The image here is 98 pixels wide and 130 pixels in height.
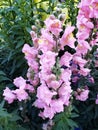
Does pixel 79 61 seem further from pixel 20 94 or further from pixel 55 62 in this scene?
pixel 20 94

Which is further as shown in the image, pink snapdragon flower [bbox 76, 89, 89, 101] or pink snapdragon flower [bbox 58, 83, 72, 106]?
pink snapdragon flower [bbox 76, 89, 89, 101]

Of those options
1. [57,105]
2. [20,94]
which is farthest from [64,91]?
[20,94]

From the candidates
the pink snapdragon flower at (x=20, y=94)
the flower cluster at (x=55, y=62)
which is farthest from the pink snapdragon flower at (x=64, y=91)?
the pink snapdragon flower at (x=20, y=94)

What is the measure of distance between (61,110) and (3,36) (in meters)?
1.11

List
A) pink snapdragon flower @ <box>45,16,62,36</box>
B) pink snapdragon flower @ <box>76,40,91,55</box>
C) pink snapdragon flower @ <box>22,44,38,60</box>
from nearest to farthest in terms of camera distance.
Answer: pink snapdragon flower @ <box>45,16,62,36</box>
pink snapdragon flower @ <box>22,44,38,60</box>
pink snapdragon flower @ <box>76,40,91,55</box>

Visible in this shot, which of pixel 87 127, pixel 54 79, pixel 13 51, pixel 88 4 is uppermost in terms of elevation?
pixel 88 4

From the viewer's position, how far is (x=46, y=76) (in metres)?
2.57

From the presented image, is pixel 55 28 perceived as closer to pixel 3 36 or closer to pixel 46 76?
pixel 46 76

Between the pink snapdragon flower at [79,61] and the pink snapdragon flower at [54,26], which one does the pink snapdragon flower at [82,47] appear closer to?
the pink snapdragon flower at [79,61]

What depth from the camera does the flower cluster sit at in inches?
101

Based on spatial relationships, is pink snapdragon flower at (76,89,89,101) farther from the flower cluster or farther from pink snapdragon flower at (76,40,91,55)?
pink snapdragon flower at (76,40,91,55)

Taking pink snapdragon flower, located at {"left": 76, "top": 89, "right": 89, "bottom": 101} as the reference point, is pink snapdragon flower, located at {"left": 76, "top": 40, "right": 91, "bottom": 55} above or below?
above

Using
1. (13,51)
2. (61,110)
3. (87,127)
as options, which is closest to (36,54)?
(61,110)

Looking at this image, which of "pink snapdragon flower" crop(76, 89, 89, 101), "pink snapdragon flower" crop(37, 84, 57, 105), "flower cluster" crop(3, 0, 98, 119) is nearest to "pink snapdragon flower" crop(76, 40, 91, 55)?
"flower cluster" crop(3, 0, 98, 119)
